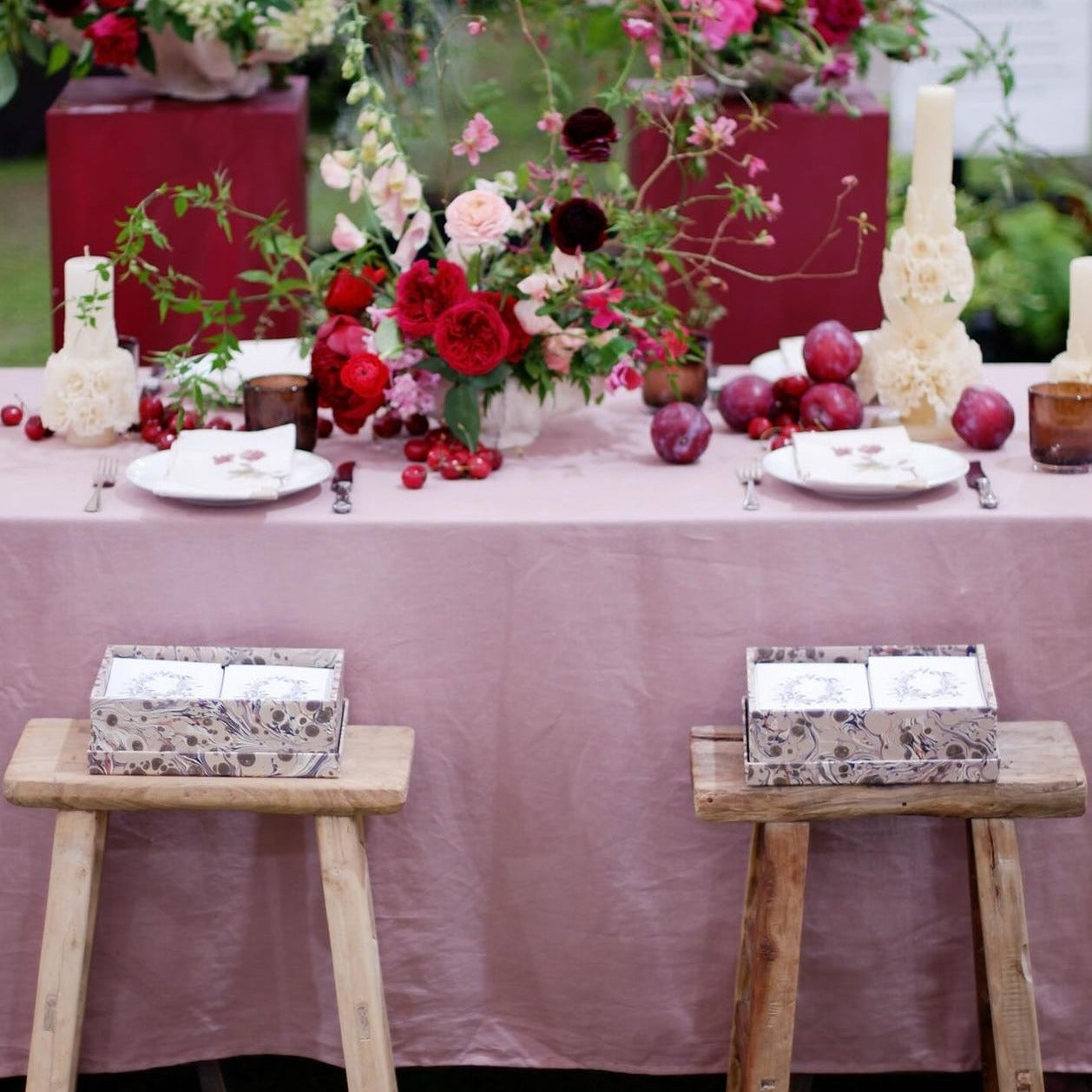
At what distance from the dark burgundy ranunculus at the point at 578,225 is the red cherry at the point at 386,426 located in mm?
308

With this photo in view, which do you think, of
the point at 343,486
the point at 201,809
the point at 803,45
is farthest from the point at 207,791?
the point at 803,45

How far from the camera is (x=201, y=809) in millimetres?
1597

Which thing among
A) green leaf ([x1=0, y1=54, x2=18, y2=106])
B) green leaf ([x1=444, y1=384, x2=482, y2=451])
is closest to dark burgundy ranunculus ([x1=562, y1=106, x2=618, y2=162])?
green leaf ([x1=444, y1=384, x2=482, y2=451])

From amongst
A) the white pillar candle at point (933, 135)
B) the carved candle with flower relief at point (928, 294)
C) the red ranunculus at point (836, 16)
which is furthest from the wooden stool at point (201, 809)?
the red ranunculus at point (836, 16)

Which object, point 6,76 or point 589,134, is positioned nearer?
point 589,134

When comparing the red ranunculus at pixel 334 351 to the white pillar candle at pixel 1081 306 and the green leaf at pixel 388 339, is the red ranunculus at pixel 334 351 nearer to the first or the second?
the green leaf at pixel 388 339

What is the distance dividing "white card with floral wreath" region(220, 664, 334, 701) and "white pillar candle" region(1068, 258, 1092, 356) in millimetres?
868

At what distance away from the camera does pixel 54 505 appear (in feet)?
5.66

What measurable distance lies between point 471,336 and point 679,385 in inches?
13.1

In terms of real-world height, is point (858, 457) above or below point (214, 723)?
above

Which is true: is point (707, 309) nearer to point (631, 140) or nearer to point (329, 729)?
point (631, 140)

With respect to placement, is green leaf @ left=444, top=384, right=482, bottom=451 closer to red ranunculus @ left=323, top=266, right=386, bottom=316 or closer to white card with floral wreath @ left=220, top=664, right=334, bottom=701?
red ranunculus @ left=323, top=266, right=386, bottom=316

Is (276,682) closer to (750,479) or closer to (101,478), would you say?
(101,478)

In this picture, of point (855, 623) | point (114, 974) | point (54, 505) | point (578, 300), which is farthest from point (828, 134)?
point (114, 974)
